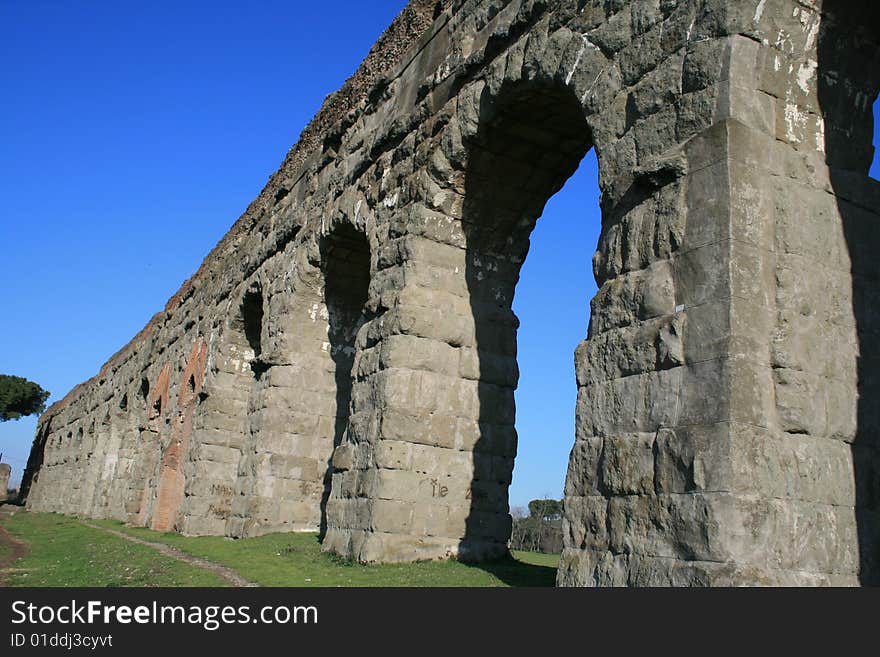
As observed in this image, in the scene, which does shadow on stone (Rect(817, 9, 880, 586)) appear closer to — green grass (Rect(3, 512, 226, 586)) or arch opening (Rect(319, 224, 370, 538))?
green grass (Rect(3, 512, 226, 586))

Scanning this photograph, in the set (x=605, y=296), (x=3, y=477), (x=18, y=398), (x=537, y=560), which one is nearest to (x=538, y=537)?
(x=537, y=560)

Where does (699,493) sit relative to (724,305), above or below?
below

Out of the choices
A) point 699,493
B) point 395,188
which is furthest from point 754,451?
point 395,188

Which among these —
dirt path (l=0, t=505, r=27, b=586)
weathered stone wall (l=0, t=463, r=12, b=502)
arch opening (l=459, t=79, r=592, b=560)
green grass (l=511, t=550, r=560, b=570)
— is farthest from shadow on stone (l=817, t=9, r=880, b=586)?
weathered stone wall (l=0, t=463, r=12, b=502)

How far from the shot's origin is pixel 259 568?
782 centimetres

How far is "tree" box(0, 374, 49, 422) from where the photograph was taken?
50344mm

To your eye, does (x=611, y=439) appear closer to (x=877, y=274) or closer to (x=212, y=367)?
(x=877, y=274)

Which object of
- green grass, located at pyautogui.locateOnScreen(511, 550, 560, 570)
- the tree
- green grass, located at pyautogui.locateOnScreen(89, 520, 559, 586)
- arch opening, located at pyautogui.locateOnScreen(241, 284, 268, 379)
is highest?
the tree

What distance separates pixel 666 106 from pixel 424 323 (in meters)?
3.62

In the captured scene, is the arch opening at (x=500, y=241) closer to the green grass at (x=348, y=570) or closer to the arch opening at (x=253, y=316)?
the green grass at (x=348, y=570)

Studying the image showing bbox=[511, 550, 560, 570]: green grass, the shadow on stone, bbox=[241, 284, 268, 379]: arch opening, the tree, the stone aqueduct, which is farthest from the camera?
the tree

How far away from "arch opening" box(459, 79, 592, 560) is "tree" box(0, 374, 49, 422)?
49767 mm

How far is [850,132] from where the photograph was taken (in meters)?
5.27
